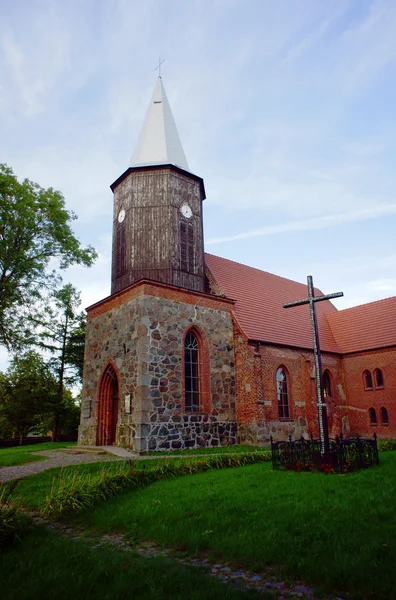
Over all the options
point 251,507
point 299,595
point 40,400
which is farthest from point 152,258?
point 40,400

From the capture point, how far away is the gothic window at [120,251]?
717 inches

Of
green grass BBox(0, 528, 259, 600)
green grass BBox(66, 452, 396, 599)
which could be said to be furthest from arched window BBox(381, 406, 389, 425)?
green grass BBox(0, 528, 259, 600)

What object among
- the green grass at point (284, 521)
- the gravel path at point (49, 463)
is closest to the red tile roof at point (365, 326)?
the green grass at point (284, 521)

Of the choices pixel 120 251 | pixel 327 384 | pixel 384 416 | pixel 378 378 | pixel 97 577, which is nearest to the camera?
pixel 97 577

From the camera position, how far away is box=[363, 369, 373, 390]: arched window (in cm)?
2257

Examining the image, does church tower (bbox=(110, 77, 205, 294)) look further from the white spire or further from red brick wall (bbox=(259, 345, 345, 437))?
red brick wall (bbox=(259, 345, 345, 437))

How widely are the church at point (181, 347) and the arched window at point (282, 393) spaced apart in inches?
3.2

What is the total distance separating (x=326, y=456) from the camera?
9875mm

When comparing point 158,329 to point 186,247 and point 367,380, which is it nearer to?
point 186,247

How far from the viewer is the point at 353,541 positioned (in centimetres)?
477

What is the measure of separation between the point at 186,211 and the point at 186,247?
1.73 metres

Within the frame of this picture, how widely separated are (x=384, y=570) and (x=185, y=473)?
7.02 meters

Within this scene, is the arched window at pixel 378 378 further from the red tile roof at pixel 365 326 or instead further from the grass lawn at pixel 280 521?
the grass lawn at pixel 280 521

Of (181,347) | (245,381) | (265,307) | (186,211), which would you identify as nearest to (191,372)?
(181,347)
